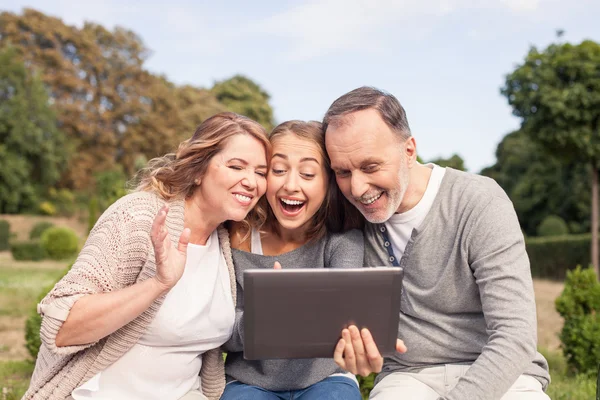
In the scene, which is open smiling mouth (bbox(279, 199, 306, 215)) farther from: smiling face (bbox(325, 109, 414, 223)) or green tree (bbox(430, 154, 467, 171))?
green tree (bbox(430, 154, 467, 171))

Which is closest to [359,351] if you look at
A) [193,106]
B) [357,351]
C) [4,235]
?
[357,351]

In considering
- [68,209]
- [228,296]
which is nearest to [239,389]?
[228,296]

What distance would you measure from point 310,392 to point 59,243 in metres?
19.5

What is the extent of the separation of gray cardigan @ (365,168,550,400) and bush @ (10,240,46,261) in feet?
A: 66.7

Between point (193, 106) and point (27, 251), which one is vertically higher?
point (193, 106)

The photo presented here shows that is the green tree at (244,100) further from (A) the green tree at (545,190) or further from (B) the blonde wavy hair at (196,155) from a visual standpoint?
(B) the blonde wavy hair at (196,155)

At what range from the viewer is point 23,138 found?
100 ft

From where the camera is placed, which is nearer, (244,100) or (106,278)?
(106,278)

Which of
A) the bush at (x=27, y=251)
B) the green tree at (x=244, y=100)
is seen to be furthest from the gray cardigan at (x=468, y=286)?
the green tree at (x=244, y=100)

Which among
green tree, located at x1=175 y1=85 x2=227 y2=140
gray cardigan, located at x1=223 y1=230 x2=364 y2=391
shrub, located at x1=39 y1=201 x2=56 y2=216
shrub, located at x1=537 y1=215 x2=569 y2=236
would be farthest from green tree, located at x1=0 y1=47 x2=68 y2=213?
gray cardigan, located at x1=223 y1=230 x2=364 y2=391

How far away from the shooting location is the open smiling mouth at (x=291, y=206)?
2.91 meters

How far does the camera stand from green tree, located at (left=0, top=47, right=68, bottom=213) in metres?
29.9

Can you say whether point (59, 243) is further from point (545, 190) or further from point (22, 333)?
point (545, 190)

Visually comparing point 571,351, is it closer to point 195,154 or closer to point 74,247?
point 195,154
